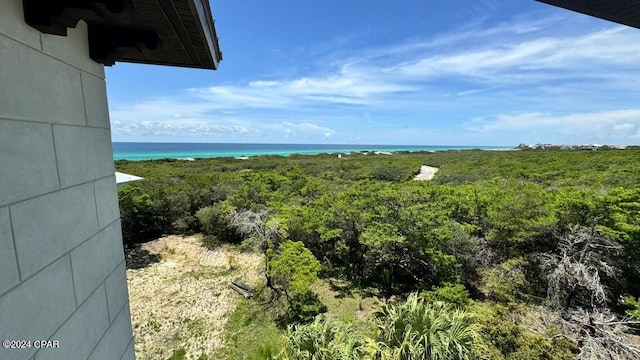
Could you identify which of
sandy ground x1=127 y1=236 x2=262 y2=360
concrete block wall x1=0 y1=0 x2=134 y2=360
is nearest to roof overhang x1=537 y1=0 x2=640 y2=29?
concrete block wall x1=0 y1=0 x2=134 y2=360

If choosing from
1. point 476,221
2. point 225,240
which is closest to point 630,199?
point 476,221

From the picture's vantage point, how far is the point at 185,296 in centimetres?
918

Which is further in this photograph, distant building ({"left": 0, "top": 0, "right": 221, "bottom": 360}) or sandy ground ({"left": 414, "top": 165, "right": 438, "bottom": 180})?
sandy ground ({"left": 414, "top": 165, "right": 438, "bottom": 180})

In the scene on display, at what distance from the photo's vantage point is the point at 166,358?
6656 mm

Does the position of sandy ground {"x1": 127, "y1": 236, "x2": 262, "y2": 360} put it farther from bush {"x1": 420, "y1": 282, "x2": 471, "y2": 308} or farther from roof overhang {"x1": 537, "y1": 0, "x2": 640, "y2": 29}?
roof overhang {"x1": 537, "y1": 0, "x2": 640, "y2": 29}

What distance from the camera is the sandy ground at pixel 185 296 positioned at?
7234 mm

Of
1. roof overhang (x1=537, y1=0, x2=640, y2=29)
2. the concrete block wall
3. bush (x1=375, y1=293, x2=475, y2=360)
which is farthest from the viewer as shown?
bush (x1=375, y1=293, x2=475, y2=360)

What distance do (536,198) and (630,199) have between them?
2.05 metres

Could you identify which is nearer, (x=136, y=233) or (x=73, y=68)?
(x=73, y=68)

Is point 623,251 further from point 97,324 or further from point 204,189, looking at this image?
point 204,189

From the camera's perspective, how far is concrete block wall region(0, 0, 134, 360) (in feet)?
4.32

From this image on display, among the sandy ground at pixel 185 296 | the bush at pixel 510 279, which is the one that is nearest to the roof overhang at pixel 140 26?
Answer: the sandy ground at pixel 185 296

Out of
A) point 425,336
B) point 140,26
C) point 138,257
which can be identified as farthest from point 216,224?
point 140,26

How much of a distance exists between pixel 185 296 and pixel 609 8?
10.8m
